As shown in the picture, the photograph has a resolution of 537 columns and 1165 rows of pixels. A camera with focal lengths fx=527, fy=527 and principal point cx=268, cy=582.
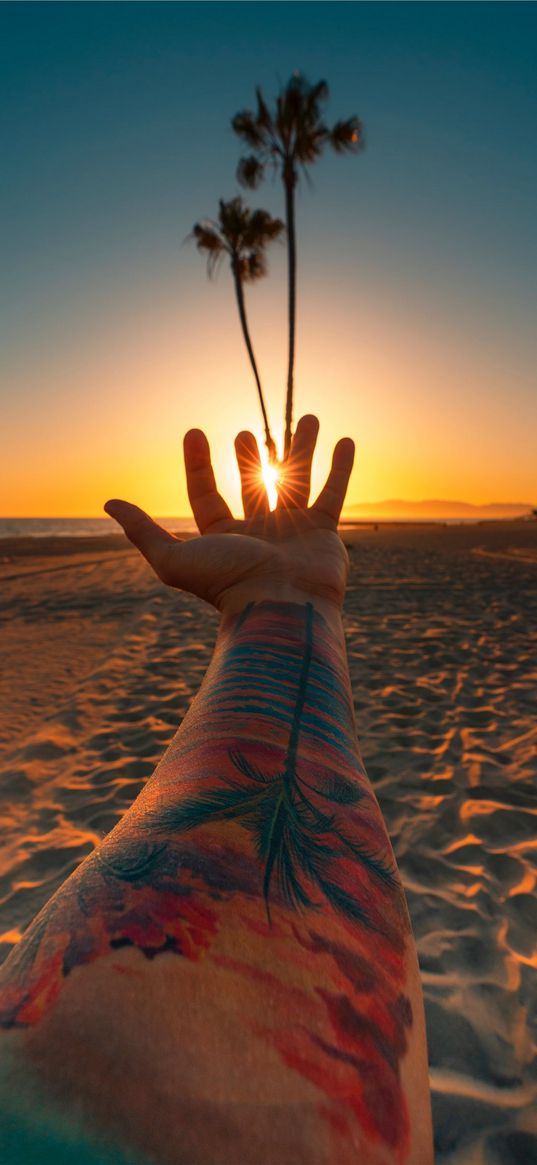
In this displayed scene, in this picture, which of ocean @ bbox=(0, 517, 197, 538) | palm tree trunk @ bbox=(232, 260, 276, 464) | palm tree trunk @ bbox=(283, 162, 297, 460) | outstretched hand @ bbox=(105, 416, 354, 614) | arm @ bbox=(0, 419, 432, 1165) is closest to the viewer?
arm @ bbox=(0, 419, 432, 1165)

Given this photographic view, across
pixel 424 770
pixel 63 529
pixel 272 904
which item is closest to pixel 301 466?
pixel 272 904

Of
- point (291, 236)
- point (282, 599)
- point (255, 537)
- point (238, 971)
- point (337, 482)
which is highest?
point (291, 236)

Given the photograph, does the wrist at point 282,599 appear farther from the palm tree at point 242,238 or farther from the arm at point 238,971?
the palm tree at point 242,238

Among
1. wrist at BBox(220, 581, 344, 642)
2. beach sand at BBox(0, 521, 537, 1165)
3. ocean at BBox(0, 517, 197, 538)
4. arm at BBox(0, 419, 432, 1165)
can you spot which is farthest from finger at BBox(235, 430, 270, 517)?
ocean at BBox(0, 517, 197, 538)

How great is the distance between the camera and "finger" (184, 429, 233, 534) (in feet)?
6.41

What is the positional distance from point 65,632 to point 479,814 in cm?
599

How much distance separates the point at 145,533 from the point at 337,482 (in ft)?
2.51

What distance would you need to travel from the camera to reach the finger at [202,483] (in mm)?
1954

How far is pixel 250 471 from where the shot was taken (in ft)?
7.08

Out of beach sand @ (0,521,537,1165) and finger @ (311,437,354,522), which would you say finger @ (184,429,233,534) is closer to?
finger @ (311,437,354,522)

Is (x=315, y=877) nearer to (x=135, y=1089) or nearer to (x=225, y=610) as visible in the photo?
(x=135, y=1089)

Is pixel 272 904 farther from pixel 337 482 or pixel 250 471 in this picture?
pixel 250 471

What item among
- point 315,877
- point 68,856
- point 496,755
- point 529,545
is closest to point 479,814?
point 496,755

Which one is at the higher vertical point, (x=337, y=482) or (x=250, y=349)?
(x=250, y=349)
